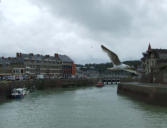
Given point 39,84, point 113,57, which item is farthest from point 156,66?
point 113,57

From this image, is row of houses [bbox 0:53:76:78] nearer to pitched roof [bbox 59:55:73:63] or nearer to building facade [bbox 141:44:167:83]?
pitched roof [bbox 59:55:73:63]

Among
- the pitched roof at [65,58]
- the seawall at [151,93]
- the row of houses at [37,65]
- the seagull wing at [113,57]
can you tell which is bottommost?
the seawall at [151,93]

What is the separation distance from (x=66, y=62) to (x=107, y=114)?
101m

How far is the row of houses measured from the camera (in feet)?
346

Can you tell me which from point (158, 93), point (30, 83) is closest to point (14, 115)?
point (158, 93)

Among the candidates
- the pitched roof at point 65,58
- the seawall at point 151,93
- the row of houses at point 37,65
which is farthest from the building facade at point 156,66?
the pitched roof at point 65,58

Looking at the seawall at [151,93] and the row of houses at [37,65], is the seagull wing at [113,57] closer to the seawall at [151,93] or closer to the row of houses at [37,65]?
the seawall at [151,93]

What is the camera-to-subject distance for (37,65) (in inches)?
4572

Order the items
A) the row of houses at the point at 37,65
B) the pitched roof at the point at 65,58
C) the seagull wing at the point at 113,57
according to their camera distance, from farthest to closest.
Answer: the pitched roof at the point at 65,58 < the row of houses at the point at 37,65 < the seagull wing at the point at 113,57

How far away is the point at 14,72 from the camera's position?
103 metres

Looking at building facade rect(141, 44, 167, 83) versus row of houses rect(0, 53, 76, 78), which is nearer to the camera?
building facade rect(141, 44, 167, 83)

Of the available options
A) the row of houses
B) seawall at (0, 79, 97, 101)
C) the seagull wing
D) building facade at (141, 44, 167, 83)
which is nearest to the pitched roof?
the row of houses

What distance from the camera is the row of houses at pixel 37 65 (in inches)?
4156

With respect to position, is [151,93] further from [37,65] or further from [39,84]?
[37,65]
